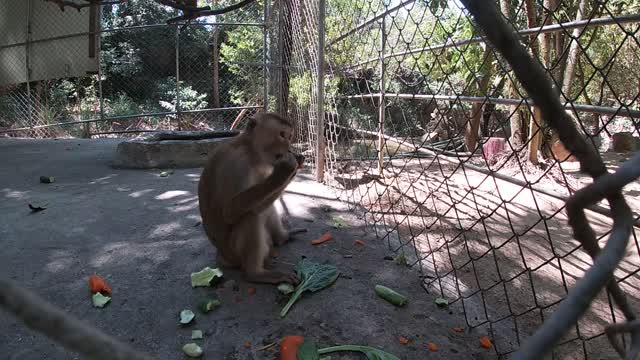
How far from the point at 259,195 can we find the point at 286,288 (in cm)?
56

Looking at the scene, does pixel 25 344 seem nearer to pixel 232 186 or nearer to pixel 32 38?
pixel 232 186

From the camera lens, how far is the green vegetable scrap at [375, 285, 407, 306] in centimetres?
261

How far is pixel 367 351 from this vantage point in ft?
7.16

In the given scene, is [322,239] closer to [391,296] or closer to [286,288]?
[286,288]

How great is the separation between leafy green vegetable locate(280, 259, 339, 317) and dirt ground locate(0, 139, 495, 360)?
4cm

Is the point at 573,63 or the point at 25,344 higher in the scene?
the point at 573,63

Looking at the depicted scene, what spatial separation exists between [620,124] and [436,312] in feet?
45.9

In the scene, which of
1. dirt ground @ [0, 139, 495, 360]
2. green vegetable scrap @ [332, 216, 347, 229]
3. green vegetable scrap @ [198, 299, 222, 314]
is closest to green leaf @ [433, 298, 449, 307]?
dirt ground @ [0, 139, 495, 360]

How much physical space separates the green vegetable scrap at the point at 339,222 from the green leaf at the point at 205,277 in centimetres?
122

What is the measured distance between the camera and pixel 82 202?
463 centimetres

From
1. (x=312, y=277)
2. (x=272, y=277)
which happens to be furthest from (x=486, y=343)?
(x=272, y=277)

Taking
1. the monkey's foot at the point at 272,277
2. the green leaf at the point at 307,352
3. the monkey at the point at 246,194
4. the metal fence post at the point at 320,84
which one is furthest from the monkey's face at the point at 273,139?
the metal fence post at the point at 320,84

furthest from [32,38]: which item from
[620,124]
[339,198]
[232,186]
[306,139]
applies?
[620,124]

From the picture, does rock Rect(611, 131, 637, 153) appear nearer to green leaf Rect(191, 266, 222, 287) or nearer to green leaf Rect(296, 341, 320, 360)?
green leaf Rect(191, 266, 222, 287)
